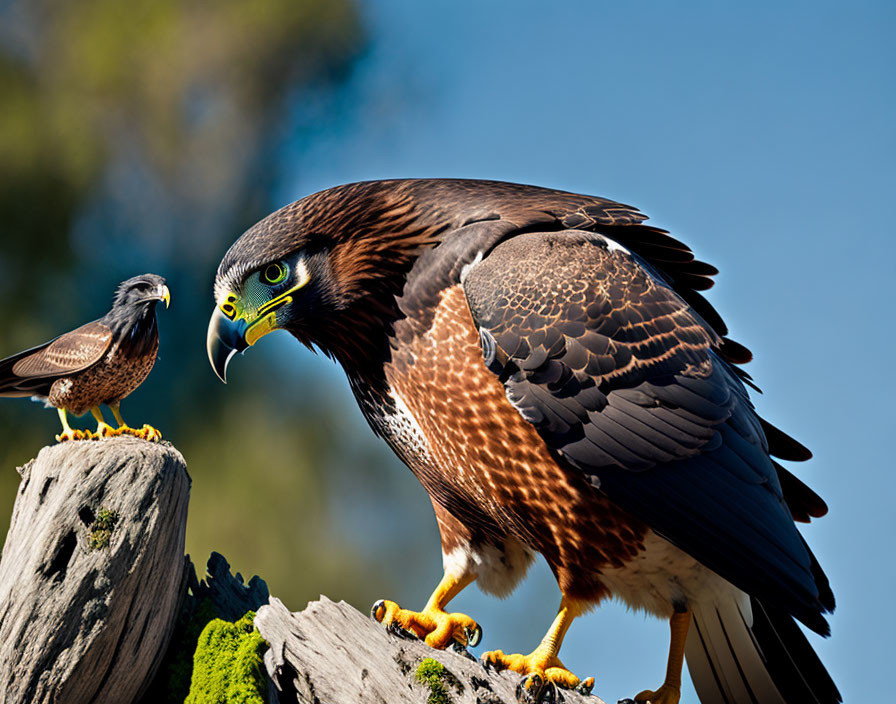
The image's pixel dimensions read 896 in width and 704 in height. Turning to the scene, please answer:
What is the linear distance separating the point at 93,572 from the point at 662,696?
208cm

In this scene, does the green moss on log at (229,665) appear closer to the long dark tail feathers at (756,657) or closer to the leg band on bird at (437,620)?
the leg band on bird at (437,620)

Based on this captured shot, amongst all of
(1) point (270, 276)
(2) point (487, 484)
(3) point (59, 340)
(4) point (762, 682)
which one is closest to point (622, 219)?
(2) point (487, 484)

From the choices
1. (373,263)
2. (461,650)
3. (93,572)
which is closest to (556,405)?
(373,263)

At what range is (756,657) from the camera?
8.75 feet

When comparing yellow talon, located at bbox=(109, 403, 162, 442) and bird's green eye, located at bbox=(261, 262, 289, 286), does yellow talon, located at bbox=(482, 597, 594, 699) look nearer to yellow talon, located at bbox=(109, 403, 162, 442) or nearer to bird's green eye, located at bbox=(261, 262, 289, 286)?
bird's green eye, located at bbox=(261, 262, 289, 286)

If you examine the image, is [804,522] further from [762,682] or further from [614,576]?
[614,576]

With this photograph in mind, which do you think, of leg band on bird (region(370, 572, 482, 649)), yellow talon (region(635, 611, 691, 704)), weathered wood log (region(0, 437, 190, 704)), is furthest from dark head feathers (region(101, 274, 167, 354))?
yellow talon (region(635, 611, 691, 704))

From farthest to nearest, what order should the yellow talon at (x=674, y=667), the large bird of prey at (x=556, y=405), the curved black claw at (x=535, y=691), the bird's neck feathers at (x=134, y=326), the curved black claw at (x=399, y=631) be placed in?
the bird's neck feathers at (x=134, y=326) → the curved black claw at (x=399, y=631) → the yellow talon at (x=674, y=667) → the curved black claw at (x=535, y=691) → the large bird of prey at (x=556, y=405)

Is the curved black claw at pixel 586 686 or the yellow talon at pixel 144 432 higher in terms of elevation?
the yellow talon at pixel 144 432

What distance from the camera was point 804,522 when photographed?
114 inches

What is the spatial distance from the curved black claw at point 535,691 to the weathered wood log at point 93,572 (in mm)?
1560

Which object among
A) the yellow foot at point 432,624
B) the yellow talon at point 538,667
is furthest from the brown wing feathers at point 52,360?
the yellow talon at point 538,667

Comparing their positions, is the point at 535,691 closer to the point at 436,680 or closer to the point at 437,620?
the point at 436,680

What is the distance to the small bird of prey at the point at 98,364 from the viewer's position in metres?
3.42
